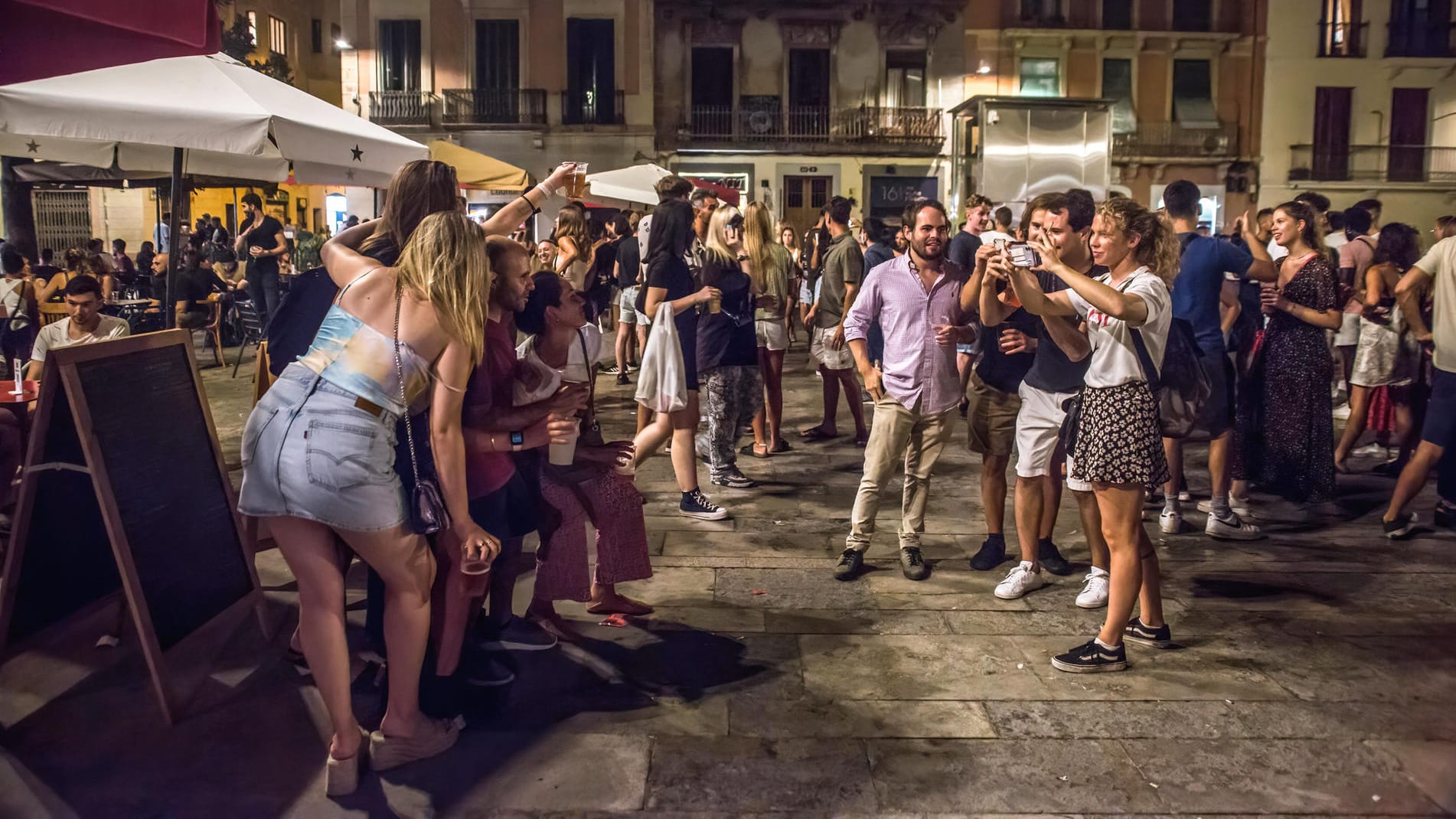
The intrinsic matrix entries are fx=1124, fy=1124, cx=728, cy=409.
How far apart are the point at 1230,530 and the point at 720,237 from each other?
3178 mm

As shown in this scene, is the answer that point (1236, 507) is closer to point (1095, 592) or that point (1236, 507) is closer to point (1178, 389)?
point (1095, 592)

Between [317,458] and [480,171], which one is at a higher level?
[480,171]

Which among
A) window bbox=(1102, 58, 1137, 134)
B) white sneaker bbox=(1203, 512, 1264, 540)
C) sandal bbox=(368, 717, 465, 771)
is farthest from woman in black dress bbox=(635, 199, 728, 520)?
window bbox=(1102, 58, 1137, 134)

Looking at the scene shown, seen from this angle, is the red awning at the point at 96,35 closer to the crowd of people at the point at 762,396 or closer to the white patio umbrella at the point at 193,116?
the crowd of people at the point at 762,396

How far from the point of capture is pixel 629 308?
1080 centimetres

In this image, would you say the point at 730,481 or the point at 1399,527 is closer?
the point at 1399,527

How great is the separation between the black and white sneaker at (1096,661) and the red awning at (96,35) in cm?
339

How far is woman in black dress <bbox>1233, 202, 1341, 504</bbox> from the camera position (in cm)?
600

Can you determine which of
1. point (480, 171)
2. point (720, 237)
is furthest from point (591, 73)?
point (720, 237)

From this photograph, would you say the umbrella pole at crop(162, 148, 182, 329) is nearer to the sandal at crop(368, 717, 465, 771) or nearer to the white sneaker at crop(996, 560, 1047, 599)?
the sandal at crop(368, 717, 465, 771)

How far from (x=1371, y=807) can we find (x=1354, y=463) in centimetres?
538

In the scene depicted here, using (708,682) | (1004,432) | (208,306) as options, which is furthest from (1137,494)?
(208,306)

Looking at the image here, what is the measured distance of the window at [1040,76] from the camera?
27734mm

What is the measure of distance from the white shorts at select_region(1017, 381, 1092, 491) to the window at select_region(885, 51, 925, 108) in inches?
922
